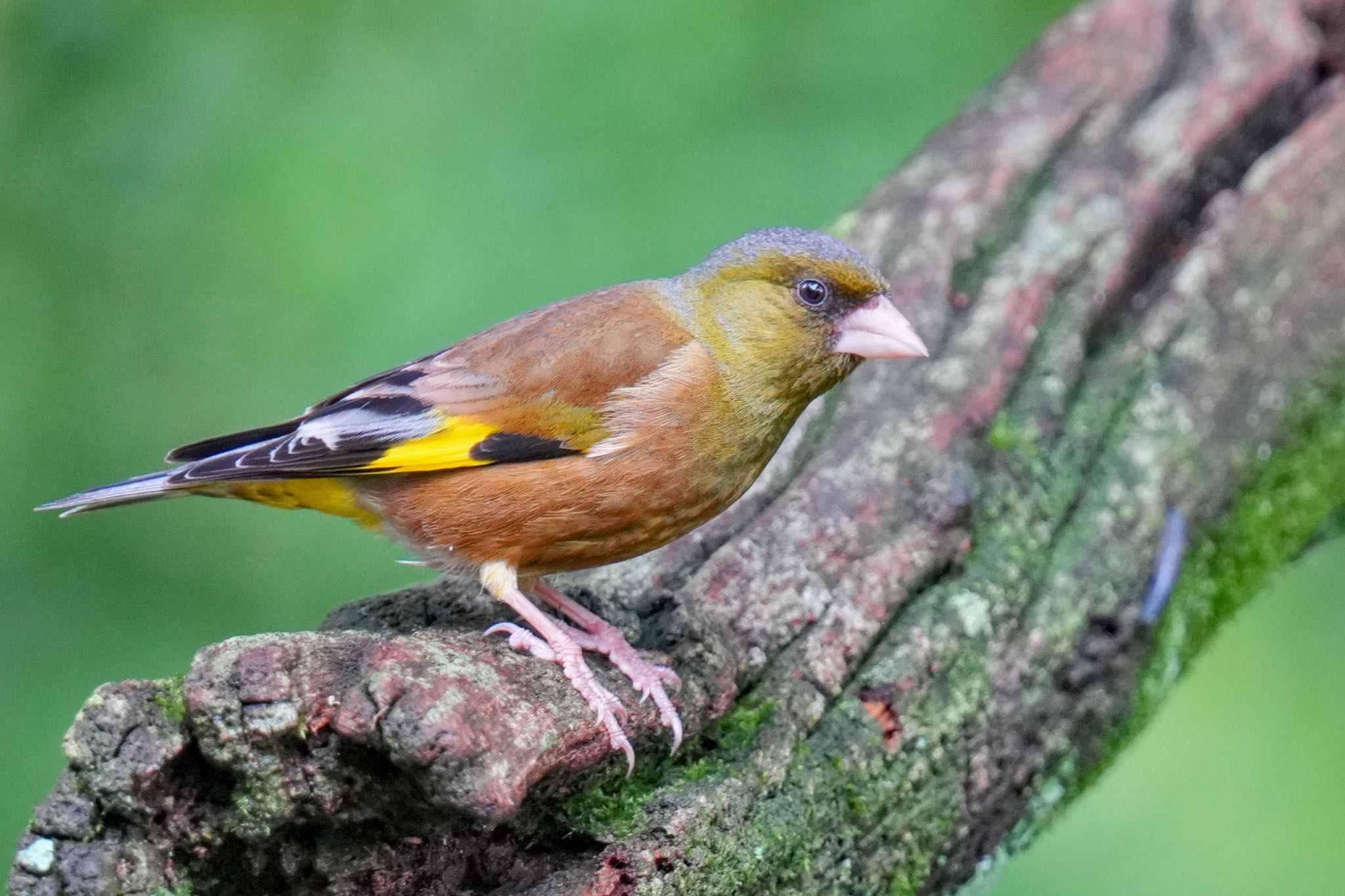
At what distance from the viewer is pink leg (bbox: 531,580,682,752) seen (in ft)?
10.2

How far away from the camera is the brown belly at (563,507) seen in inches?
137

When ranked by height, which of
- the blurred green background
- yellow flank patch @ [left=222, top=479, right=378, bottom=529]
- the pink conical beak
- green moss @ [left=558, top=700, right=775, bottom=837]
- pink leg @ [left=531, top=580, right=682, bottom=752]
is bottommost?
green moss @ [left=558, top=700, right=775, bottom=837]

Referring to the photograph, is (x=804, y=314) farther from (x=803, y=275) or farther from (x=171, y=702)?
(x=171, y=702)

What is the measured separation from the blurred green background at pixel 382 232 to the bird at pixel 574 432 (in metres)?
2.01

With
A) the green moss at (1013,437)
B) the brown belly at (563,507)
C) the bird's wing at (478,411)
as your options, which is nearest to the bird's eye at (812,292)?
the bird's wing at (478,411)

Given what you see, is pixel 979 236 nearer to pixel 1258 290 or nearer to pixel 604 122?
pixel 1258 290

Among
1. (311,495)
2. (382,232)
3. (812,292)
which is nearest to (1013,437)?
(812,292)

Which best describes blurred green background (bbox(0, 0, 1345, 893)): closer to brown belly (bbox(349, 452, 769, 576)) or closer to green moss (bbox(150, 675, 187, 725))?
brown belly (bbox(349, 452, 769, 576))

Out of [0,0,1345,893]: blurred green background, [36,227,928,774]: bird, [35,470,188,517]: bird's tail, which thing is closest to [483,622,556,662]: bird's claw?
[36,227,928,774]: bird

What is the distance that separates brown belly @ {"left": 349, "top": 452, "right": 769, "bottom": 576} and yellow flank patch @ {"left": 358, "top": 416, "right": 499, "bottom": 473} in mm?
38

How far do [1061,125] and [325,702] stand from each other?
408 cm

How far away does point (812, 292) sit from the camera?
3834 mm

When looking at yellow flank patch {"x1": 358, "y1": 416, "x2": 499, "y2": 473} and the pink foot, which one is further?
yellow flank patch {"x1": 358, "y1": 416, "x2": 499, "y2": 473}

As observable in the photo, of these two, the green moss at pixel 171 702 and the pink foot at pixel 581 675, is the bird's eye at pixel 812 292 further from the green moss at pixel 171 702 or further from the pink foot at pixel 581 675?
the green moss at pixel 171 702
